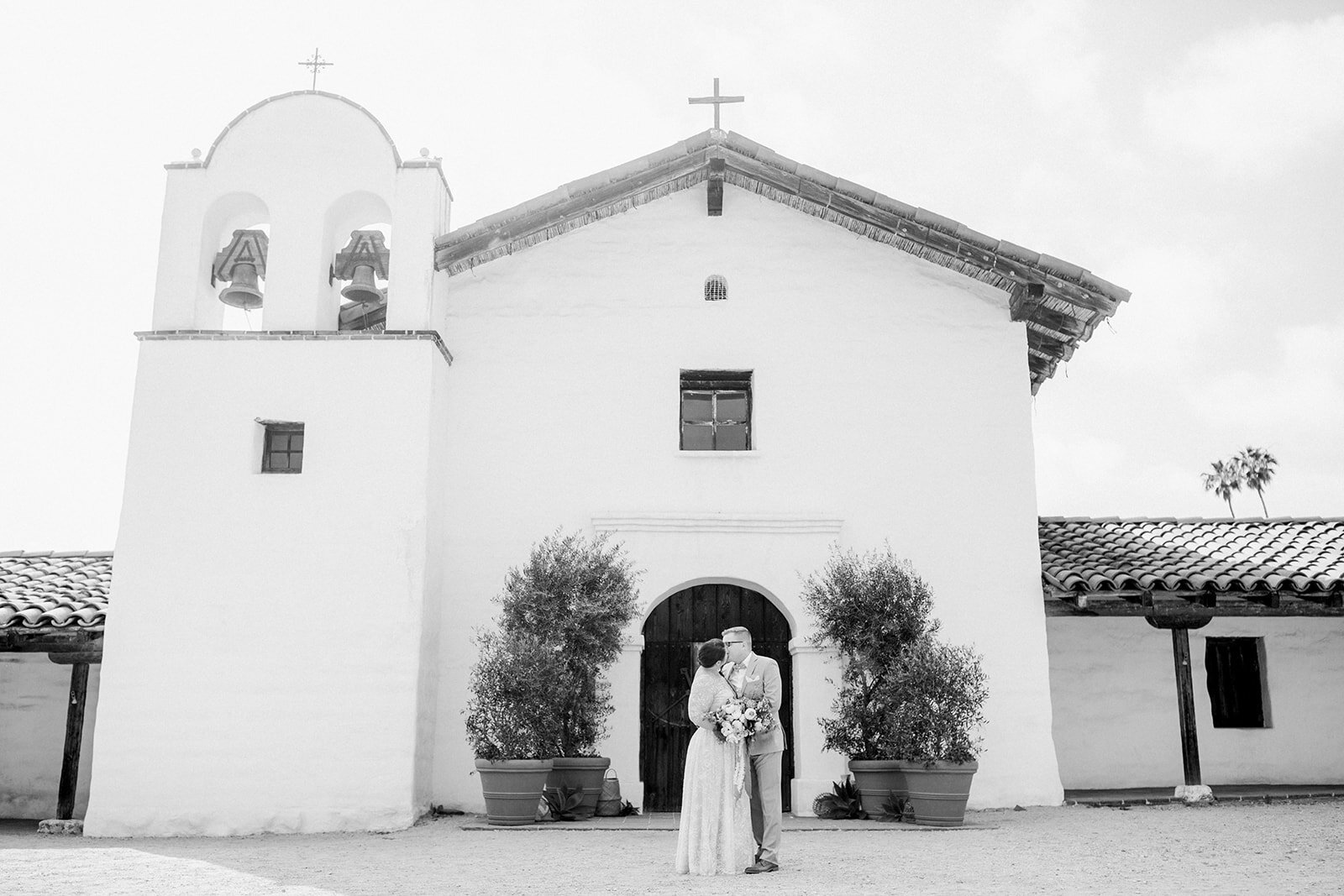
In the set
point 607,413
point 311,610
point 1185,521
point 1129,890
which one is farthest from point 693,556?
point 1185,521

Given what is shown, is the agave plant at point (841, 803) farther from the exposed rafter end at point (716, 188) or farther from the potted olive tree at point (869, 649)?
the exposed rafter end at point (716, 188)

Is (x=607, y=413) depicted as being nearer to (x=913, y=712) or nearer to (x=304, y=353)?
(x=304, y=353)

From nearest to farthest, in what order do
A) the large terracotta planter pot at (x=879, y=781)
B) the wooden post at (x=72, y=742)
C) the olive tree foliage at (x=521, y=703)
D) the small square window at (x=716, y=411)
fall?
the olive tree foliage at (x=521, y=703) → the large terracotta planter pot at (x=879, y=781) → the wooden post at (x=72, y=742) → the small square window at (x=716, y=411)

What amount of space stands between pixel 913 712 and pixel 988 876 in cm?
296

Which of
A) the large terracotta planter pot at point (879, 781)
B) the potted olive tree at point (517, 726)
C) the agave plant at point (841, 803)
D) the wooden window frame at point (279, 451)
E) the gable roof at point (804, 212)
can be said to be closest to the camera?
the potted olive tree at point (517, 726)

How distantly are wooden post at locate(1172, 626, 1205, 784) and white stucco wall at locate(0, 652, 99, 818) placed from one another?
11.5 m

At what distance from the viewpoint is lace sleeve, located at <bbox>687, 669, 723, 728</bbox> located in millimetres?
7516

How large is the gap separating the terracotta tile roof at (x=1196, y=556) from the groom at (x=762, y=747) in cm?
509

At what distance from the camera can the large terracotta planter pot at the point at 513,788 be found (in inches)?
391

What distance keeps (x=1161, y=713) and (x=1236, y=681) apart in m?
1.17

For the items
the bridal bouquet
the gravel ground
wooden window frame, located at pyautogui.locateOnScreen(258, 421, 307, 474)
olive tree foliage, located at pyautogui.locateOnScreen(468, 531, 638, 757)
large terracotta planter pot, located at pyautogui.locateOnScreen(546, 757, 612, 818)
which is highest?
wooden window frame, located at pyautogui.locateOnScreen(258, 421, 307, 474)

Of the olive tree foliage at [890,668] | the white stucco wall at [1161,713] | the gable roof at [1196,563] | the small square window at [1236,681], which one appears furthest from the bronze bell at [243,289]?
the small square window at [1236,681]

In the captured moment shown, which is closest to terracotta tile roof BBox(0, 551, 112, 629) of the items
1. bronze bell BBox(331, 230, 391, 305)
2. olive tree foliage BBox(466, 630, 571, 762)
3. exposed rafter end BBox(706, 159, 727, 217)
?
bronze bell BBox(331, 230, 391, 305)

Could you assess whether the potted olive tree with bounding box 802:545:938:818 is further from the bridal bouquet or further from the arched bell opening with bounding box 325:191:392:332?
the arched bell opening with bounding box 325:191:392:332
